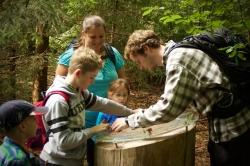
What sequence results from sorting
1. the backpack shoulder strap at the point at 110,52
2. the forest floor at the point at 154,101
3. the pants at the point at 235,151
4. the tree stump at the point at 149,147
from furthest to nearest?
the forest floor at the point at 154,101, the backpack shoulder strap at the point at 110,52, the tree stump at the point at 149,147, the pants at the point at 235,151

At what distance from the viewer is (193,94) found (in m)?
3.00

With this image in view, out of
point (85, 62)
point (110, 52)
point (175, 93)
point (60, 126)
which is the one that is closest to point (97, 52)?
point (110, 52)

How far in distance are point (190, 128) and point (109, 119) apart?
0.90m

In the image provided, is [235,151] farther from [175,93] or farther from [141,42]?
[141,42]

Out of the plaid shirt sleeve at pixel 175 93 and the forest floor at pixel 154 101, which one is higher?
the plaid shirt sleeve at pixel 175 93

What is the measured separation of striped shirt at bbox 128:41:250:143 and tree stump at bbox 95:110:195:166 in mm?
469

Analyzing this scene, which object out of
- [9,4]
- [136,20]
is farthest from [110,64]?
[136,20]

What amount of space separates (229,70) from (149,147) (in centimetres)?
102

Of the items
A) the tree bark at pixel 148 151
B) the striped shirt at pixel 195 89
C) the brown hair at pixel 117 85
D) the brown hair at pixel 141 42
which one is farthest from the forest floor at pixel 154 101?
the brown hair at pixel 141 42

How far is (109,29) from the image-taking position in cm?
945

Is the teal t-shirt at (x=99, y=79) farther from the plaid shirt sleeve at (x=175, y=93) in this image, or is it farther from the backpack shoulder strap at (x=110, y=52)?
the plaid shirt sleeve at (x=175, y=93)

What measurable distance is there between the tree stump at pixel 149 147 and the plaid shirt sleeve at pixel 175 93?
17.7 inches

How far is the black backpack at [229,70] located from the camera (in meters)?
3.05

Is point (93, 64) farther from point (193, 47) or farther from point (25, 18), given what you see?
point (25, 18)
